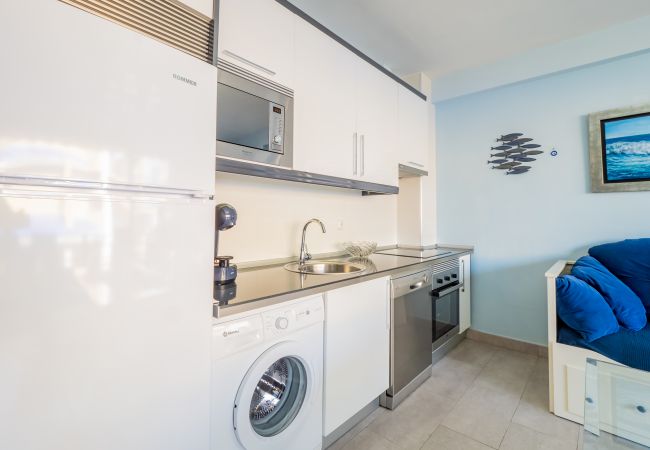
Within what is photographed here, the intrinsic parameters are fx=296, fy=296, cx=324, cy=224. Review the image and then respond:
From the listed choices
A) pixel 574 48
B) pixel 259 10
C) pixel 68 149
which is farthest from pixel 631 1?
pixel 68 149

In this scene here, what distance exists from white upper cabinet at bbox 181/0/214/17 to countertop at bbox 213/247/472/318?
41.2 inches

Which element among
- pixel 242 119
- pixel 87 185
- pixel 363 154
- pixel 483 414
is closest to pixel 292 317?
pixel 87 185

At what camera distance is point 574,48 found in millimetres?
2377

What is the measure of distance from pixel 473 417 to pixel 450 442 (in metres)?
0.31

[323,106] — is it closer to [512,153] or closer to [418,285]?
[418,285]

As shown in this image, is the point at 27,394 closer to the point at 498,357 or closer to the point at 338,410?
the point at 338,410

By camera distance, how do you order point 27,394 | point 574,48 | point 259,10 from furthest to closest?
point 574,48 → point 259,10 → point 27,394

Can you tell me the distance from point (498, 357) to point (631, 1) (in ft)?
9.16

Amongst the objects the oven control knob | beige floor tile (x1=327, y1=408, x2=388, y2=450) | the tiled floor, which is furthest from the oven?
the oven control knob

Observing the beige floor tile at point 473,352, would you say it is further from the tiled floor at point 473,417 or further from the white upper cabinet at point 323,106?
the white upper cabinet at point 323,106

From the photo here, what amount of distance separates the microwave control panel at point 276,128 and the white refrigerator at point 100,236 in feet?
1.77

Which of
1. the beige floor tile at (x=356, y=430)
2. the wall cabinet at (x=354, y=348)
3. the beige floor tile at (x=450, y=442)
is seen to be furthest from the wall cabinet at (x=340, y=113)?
the beige floor tile at (x=450, y=442)

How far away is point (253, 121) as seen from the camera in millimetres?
1474

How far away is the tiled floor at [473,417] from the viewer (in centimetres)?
159
